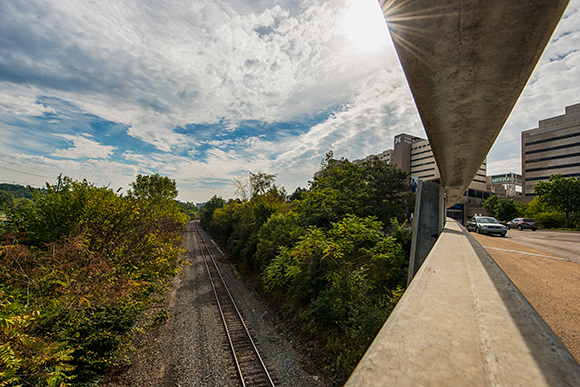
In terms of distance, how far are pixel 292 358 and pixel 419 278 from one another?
9.54m

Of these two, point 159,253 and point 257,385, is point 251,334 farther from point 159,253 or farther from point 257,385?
point 159,253

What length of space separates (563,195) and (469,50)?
138 feet

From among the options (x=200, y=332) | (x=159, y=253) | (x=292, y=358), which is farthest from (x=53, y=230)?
(x=292, y=358)

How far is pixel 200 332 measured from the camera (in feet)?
35.3

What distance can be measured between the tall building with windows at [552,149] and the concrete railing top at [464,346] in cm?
8346

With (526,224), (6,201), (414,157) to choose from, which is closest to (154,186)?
(6,201)

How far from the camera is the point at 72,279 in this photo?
568 centimetres

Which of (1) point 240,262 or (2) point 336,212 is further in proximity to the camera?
(1) point 240,262

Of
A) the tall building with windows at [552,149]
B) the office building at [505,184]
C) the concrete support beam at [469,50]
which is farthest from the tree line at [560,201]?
the office building at [505,184]

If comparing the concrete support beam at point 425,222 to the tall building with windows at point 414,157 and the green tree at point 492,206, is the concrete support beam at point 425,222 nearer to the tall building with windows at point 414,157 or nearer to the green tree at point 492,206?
the green tree at point 492,206

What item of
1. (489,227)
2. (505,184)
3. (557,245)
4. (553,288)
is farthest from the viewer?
(505,184)

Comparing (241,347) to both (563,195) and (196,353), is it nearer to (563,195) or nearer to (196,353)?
(196,353)

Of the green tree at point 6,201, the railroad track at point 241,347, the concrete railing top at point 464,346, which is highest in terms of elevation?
the green tree at point 6,201

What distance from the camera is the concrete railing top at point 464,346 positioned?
0.74 m
